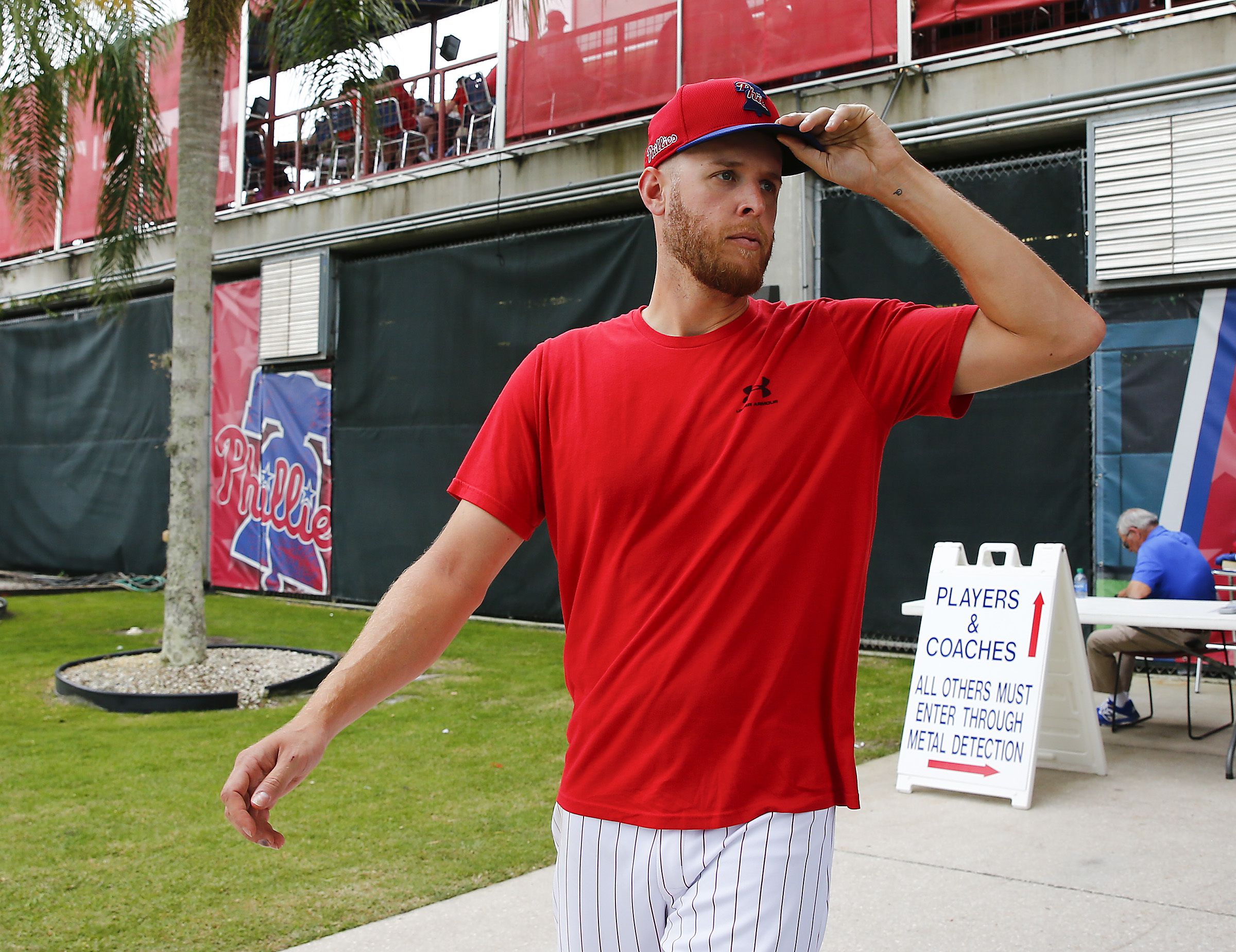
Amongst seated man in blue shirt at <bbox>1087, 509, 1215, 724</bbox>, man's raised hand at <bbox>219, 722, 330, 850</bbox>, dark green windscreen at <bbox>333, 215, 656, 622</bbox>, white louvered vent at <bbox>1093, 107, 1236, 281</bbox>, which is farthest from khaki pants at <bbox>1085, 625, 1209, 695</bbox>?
man's raised hand at <bbox>219, 722, 330, 850</bbox>

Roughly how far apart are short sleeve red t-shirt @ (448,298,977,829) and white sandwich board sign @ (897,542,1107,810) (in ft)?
13.1

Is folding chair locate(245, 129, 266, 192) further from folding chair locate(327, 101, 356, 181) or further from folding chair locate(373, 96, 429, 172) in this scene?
folding chair locate(373, 96, 429, 172)

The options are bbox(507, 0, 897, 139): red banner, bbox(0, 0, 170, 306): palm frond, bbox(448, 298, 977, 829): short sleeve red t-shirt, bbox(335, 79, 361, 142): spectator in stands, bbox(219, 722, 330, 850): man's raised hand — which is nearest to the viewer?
bbox(219, 722, 330, 850): man's raised hand

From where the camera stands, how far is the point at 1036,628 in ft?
18.2

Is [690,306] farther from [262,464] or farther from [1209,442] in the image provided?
[262,464]

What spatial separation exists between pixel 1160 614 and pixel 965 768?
1.27 meters

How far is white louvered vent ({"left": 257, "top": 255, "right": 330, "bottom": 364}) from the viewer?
562 inches

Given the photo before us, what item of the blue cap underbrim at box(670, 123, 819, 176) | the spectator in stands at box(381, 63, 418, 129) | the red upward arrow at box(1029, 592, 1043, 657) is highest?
the spectator in stands at box(381, 63, 418, 129)

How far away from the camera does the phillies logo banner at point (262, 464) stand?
47.3ft

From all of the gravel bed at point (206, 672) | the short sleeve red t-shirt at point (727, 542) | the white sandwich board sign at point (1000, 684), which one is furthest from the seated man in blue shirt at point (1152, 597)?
the short sleeve red t-shirt at point (727, 542)

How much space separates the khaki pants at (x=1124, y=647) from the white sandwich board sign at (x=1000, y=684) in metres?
0.86

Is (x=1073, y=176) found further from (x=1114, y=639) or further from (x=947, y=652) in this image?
(x=947, y=652)

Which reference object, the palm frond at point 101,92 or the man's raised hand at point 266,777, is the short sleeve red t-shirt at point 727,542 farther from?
the palm frond at point 101,92

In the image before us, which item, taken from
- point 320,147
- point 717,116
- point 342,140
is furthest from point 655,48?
point 717,116
